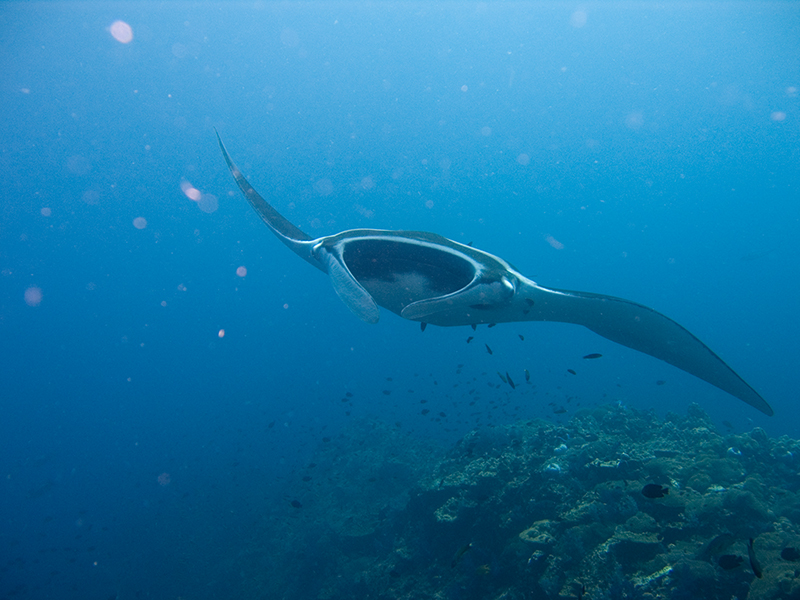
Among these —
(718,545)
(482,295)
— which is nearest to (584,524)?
(718,545)

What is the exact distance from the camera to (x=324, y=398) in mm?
41188

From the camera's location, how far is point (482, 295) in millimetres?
2871

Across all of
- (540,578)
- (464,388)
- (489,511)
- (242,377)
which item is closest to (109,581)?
(489,511)

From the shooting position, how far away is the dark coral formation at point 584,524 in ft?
11.7

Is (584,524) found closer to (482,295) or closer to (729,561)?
(729,561)

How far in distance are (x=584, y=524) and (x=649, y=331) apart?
3091 millimetres

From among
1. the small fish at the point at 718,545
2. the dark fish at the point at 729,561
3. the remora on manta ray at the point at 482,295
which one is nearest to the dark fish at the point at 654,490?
the dark fish at the point at 729,561

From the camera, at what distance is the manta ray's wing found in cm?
305

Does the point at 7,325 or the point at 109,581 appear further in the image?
the point at 7,325

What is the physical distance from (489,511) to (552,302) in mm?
4407

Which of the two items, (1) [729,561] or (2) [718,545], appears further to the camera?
(2) [718,545]

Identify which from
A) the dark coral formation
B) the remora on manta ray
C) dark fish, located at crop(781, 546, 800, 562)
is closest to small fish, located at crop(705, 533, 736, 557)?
the dark coral formation

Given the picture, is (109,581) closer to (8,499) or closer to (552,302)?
(552,302)

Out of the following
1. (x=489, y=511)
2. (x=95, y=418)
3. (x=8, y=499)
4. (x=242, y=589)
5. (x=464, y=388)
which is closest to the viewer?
(x=489, y=511)
